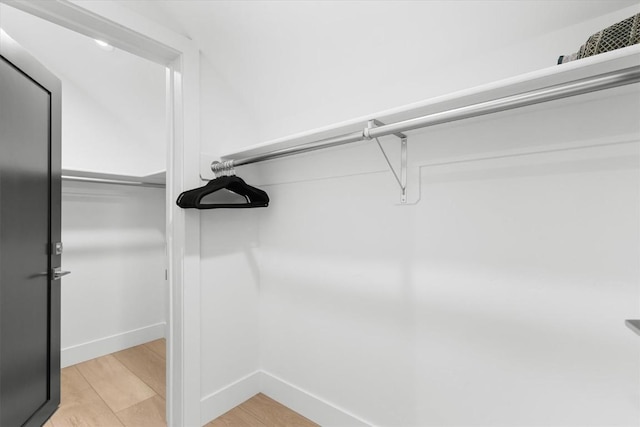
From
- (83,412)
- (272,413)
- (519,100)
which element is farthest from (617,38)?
(83,412)

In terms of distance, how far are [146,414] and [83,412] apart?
0.38 metres

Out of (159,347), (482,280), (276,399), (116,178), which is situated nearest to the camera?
(482,280)

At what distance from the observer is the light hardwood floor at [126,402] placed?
5.25 ft

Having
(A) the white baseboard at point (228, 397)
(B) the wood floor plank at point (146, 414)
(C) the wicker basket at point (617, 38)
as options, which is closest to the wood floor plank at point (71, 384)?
(B) the wood floor plank at point (146, 414)

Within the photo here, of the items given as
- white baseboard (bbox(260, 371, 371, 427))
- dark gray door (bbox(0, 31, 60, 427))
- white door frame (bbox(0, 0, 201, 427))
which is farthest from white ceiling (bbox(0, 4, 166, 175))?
white baseboard (bbox(260, 371, 371, 427))

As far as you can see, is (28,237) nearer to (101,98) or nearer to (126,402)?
(126,402)

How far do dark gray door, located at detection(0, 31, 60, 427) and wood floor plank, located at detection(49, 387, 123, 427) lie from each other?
38cm

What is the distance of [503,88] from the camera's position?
2.64 ft

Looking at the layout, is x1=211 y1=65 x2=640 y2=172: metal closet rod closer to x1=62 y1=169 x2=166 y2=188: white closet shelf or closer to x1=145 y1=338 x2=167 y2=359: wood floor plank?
x1=62 y1=169 x2=166 y2=188: white closet shelf

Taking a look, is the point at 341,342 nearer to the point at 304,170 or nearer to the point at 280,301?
the point at 280,301

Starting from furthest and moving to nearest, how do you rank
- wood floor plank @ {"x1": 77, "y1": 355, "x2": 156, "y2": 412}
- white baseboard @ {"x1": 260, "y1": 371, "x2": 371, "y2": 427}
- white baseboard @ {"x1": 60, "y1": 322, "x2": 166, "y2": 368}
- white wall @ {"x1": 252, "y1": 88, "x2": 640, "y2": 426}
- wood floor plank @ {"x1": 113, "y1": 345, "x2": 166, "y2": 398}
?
white baseboard @ {"x1": 60, "y1": 322, "x2": 166, "y2": 368}
wood floor plank @ {"x1": 113, "y1": 345, "x2": 166, "y2": 398}
wood floor plank @ {"x1": 77, "y1": 355, "x2": 156, "y2": 412}
white baseboard @ {"x1": 260, "y1": 371, "x2": 371, "y2": 427}
white wall @ {"x1": 252, "y1": 88, "x2": 640, "y2": 426}

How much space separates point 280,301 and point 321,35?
1452mm

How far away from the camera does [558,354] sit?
37.9 inches

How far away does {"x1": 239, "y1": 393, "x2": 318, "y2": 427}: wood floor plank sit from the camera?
1564 mm
